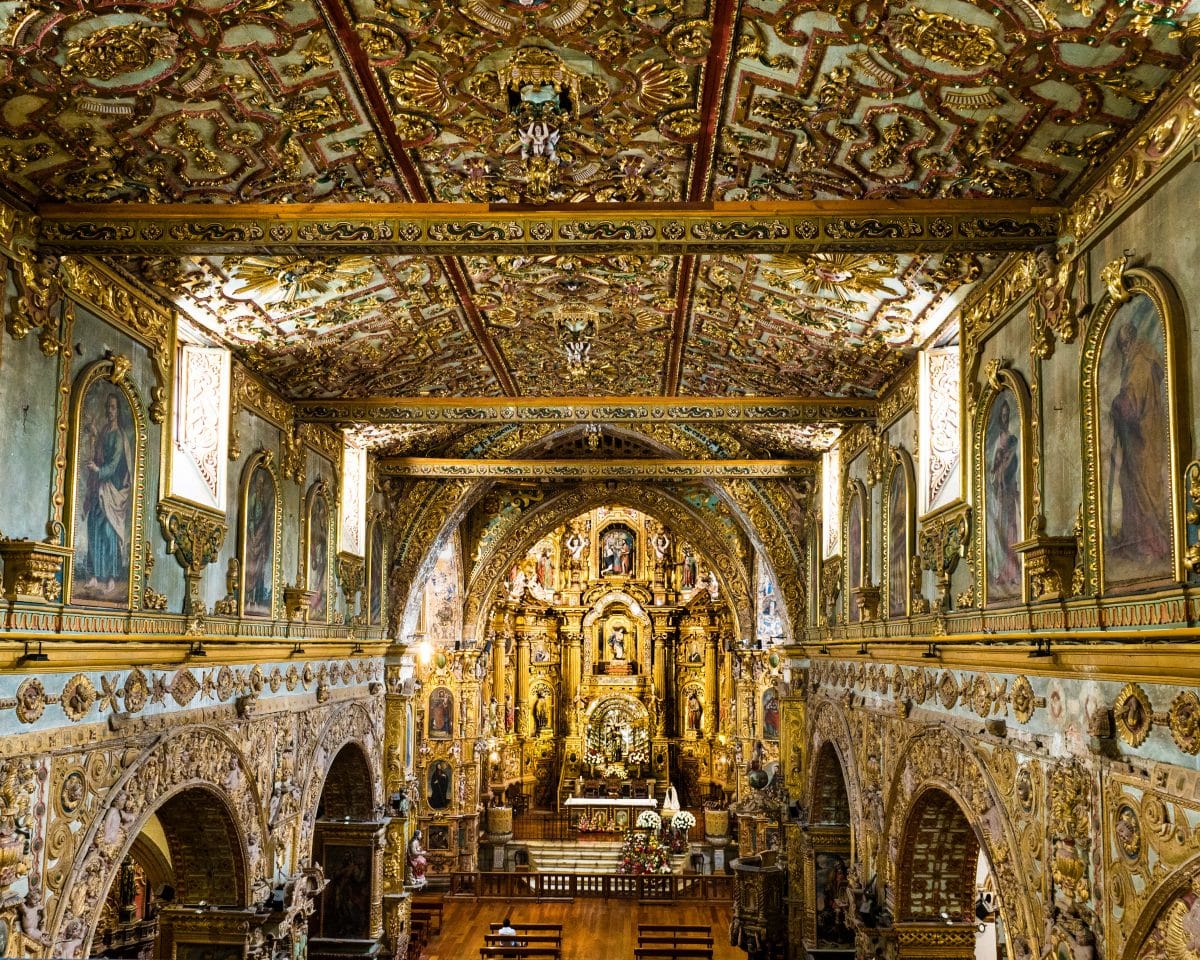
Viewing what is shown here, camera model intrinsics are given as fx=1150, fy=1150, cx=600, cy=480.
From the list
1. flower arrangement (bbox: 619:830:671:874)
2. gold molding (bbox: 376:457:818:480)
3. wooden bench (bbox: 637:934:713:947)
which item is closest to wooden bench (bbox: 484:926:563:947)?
wooden bench (bbox: 637:934:713:947)

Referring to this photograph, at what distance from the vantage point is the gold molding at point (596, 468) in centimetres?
2119

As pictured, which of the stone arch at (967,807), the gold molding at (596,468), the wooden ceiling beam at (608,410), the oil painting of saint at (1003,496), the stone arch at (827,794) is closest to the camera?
the stone arch at (967,807)

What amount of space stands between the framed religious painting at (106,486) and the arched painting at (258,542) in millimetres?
3115

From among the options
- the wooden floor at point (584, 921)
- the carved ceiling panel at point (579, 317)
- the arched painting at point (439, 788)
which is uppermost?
the carved ceiling panel at point (579, 317)

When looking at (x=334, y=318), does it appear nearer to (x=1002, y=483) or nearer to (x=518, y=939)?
(x=1002, y=483)

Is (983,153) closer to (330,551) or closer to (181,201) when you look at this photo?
(181,201)

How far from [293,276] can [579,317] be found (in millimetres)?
3962

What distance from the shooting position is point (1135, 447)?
7750 mm

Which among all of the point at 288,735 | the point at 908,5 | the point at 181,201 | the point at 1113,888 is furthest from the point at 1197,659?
the point at 288,735

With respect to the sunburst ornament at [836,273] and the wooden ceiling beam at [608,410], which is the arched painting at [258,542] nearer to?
the wooden ceiling beam at [608,410]

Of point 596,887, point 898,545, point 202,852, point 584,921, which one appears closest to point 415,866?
point 584,921

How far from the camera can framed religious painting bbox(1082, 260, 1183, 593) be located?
7180mm

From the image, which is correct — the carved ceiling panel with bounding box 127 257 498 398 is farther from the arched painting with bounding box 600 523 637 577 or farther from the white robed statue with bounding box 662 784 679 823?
the arched painting with bounding box 600 523 637 577

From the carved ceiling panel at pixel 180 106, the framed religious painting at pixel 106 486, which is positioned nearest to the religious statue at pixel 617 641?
the framed religious painting at pixel 106 486
